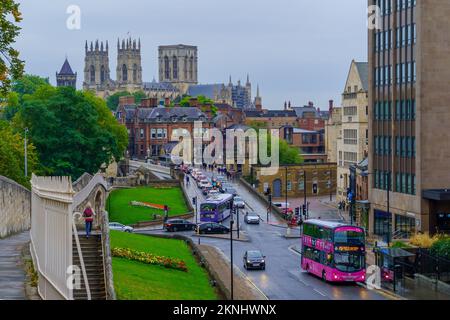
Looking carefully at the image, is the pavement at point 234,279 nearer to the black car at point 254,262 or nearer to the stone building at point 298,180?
the black car at point 254,262

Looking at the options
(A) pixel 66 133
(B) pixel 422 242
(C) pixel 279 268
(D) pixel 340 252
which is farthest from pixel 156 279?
(A) pixel 66 133

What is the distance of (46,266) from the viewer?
28.9 m

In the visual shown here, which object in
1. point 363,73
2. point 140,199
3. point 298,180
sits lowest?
point 298,180

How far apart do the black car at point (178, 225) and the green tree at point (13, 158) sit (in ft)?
38.5

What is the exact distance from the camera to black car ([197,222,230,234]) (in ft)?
258

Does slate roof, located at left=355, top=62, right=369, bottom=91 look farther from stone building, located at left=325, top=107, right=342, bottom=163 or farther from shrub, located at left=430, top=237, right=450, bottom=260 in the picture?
shrub, located at left=430, top=237, right=450, bottom=260

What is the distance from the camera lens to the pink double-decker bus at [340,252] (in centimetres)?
4975

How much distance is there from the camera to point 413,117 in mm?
75562

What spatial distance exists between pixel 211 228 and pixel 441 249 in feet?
92.4

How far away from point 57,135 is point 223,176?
37.4 metres

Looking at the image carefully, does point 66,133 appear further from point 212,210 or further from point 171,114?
point 171,114

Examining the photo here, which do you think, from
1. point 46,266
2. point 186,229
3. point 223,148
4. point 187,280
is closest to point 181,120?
point 223,148
